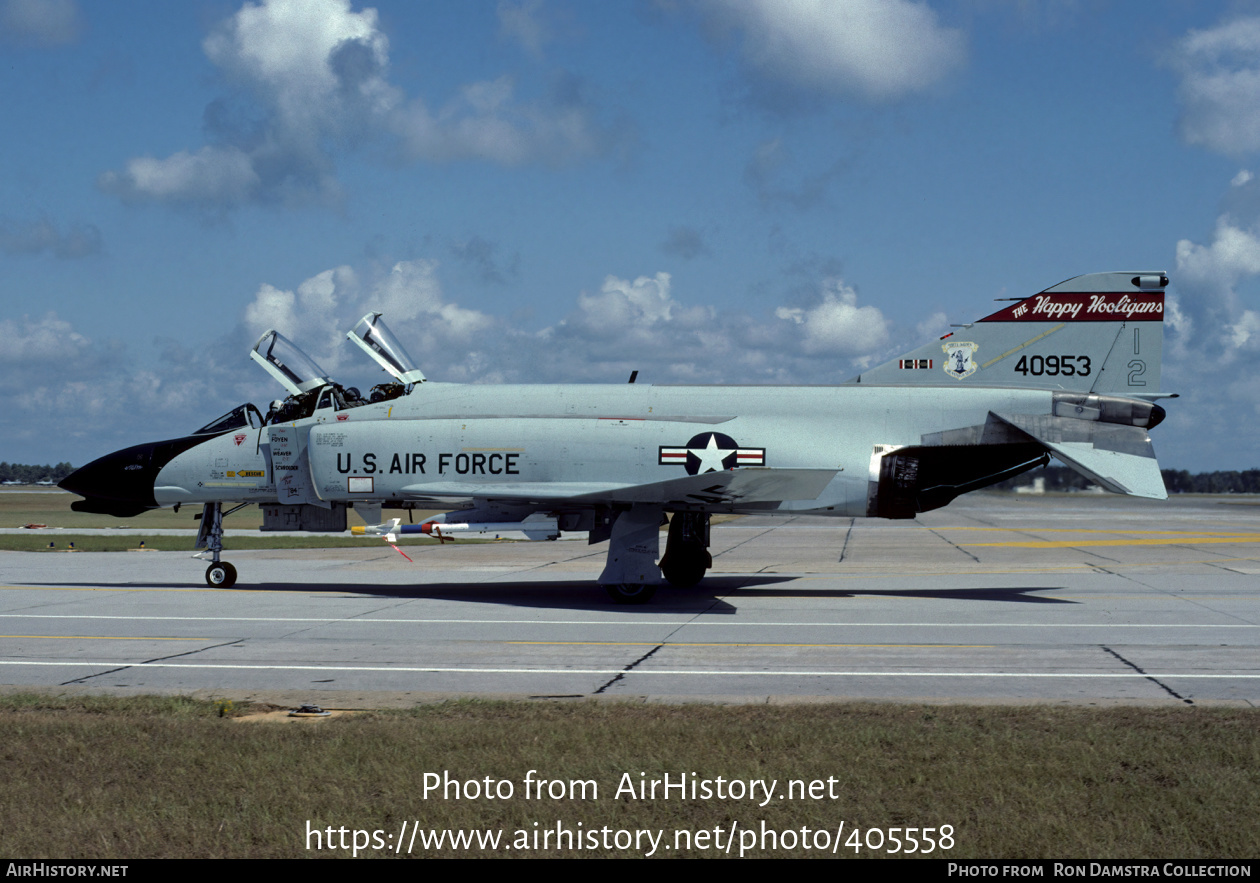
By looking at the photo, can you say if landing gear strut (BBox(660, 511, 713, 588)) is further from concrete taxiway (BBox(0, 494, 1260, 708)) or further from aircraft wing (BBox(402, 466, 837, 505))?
aircraft wing (BBox(402, 466, 837, 505))

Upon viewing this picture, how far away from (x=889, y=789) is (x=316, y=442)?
14.0m

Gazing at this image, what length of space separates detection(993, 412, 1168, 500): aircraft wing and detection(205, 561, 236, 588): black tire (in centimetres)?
1446

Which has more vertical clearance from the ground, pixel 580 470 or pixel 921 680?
pixel 580 470

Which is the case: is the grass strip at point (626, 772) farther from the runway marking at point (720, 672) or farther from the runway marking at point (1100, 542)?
the runway marking at point (1100, 542)

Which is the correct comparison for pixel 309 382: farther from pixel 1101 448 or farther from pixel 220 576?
pixel 1101 448

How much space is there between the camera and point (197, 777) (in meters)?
6.66

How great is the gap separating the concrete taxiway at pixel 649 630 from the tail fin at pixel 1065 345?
3.88 metres

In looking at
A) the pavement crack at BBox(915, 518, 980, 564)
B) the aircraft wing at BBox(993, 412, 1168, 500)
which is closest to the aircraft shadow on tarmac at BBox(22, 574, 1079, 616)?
the aircraft wing at BBox(993, 412, 1168, 500)

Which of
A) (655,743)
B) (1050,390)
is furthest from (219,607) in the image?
(1050,390)

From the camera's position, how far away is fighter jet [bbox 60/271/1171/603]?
1670 centimetres

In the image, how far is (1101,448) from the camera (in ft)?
54.9

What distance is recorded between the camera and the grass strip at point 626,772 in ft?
18.4

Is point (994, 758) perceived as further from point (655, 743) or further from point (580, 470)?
point (580, 470)

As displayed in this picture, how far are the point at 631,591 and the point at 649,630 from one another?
282cm
